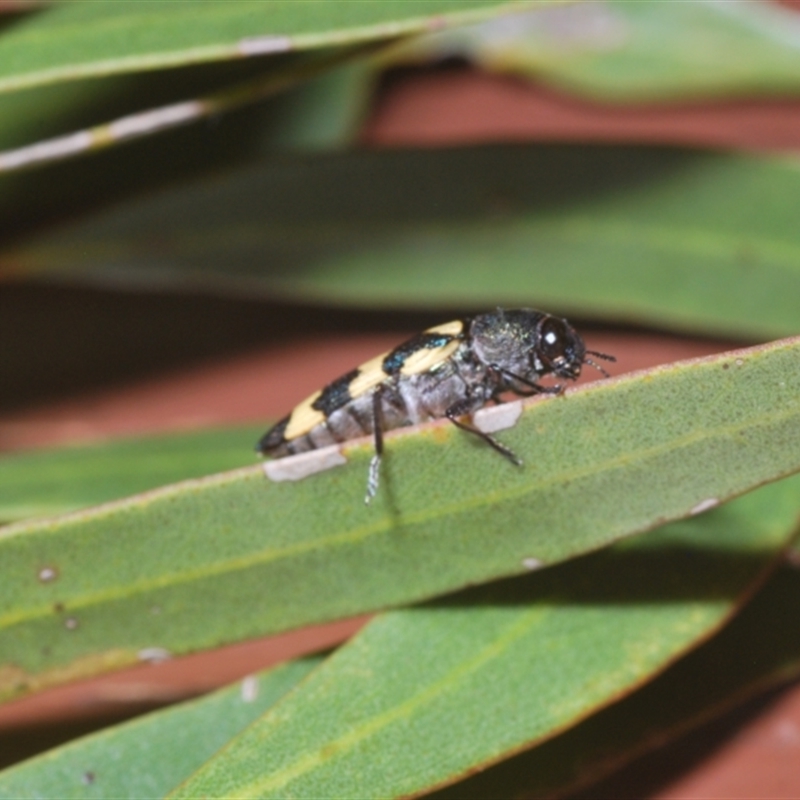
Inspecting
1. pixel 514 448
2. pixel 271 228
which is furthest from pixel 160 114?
Answer: pixel 514 448

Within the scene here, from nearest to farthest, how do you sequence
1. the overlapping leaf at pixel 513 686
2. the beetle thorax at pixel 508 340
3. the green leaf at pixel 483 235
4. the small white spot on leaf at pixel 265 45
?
the overlapping leaf at pixel 513 686
the small white spot on leaf at pixel 265 45
the beetle thorax at pixel 508 340
the green leaf at pixel 483 235

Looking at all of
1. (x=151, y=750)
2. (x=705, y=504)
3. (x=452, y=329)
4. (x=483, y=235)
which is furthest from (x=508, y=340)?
(x=151, y=750)

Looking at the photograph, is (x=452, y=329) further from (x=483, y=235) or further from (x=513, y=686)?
(x=513, y=686)

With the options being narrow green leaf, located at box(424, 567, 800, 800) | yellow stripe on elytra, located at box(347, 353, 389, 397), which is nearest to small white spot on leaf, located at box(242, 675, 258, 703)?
narrow green leaf, located at box(424, 567, 800, 800)

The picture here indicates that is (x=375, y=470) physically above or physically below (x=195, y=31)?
below

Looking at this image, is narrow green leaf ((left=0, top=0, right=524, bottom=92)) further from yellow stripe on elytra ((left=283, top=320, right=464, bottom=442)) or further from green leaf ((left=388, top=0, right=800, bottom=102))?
green leaf ((left=388, top=0, right=800, bottom=102))

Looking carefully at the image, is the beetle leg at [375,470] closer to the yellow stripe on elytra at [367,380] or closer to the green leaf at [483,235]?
the yellow stripe on elytra at [367,380]

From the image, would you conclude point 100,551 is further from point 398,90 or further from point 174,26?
point 398,90

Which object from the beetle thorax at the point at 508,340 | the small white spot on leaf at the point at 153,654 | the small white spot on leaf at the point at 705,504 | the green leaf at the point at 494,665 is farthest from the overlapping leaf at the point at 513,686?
the beetle thorax at the point at 508,340
